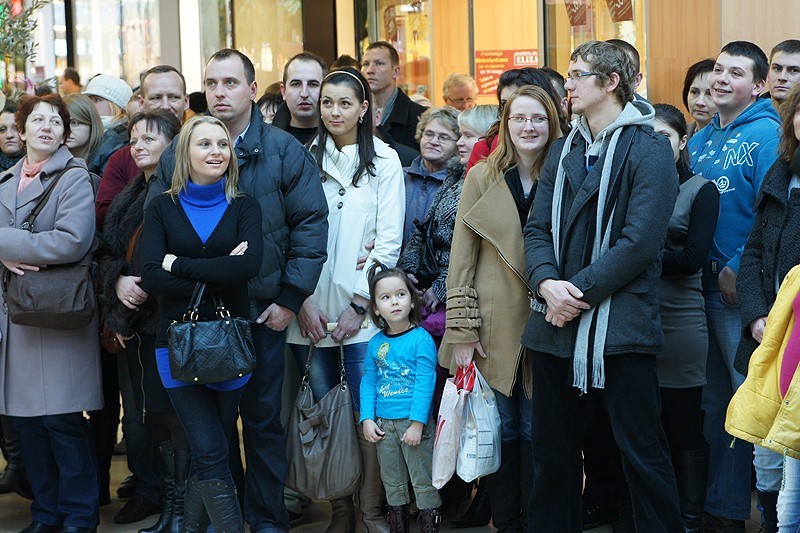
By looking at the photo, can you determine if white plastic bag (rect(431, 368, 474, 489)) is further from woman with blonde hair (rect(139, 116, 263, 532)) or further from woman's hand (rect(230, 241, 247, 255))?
woman's hand (rect(230, 241, 247, 255))

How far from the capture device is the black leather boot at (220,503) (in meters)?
4.34

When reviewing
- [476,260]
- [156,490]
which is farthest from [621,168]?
[156,490]

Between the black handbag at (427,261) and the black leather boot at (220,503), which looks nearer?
the black leather boot at (220,503)

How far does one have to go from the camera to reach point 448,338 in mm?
4445

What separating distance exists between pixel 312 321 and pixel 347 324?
15 centimetres

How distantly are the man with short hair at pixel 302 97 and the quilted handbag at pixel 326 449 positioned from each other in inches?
58.0

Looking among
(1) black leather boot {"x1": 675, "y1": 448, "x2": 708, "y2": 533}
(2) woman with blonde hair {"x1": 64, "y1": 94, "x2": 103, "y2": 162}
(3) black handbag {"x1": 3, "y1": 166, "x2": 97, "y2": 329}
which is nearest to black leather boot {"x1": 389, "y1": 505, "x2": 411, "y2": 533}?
(1) black leather boot {"x1": 675, "y1": 448, "x2": 708, "y2": 533}

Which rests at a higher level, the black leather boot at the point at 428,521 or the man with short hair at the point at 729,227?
the man with short hair at the point at 729,227

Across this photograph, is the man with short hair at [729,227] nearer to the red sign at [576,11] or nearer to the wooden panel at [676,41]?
the wooden panel at [676,41]

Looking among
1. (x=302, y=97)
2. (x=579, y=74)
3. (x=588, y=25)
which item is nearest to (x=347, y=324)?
(x=302, y=97)

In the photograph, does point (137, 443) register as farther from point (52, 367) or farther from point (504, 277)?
point (504, 277)

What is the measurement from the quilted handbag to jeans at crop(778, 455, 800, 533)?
183 centimetres

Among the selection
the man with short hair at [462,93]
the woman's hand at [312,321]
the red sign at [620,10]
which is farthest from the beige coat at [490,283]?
the man with short hair at [462,93]

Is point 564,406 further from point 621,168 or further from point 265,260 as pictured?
point 265,260
